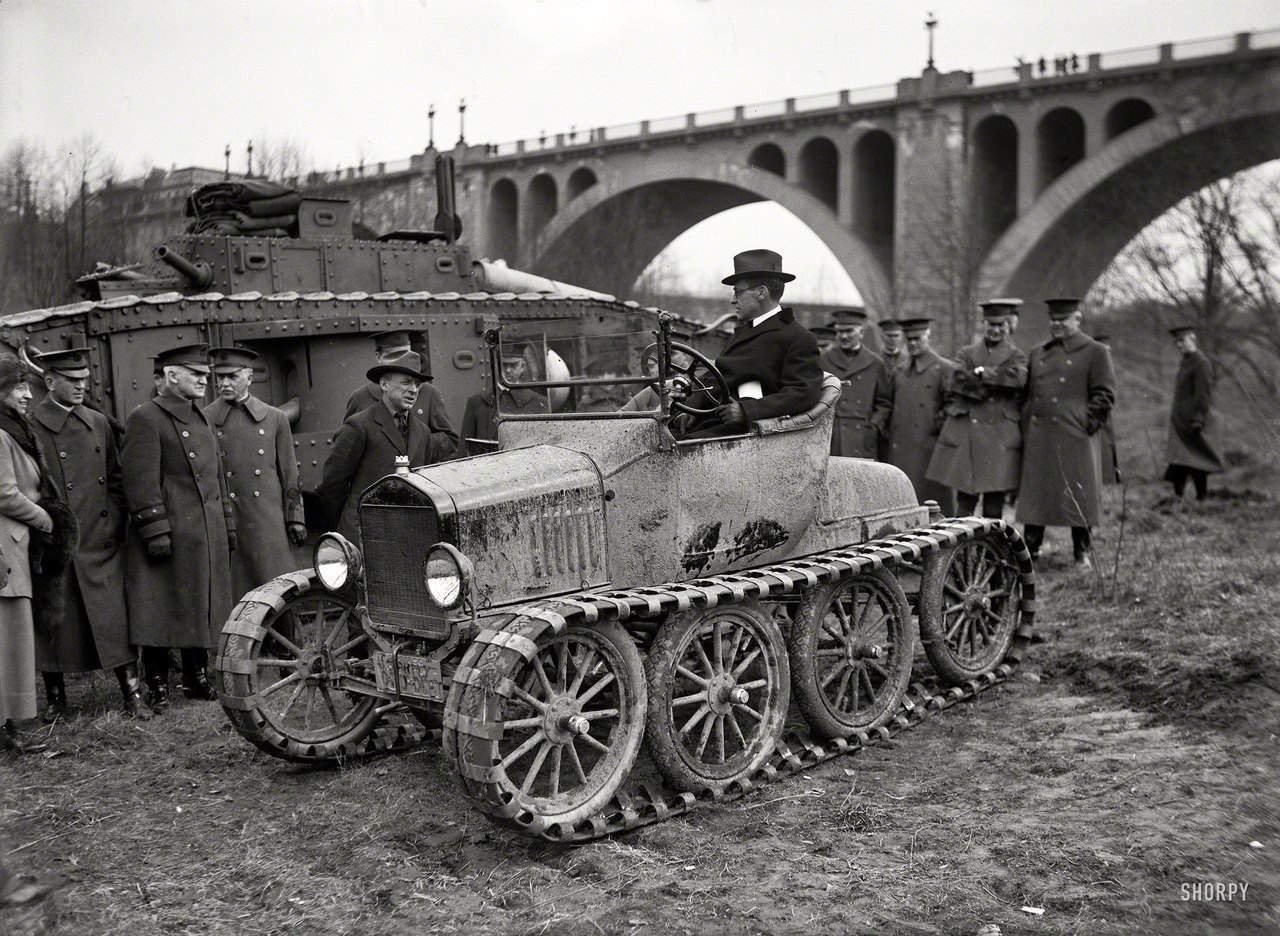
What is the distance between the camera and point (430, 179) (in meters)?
22.8

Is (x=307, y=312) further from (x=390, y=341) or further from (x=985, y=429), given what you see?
(x=985, y=429)

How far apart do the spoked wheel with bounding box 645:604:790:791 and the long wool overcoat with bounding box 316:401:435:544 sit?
7.67ft

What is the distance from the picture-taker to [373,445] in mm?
6969

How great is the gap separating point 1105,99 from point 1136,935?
25.1m

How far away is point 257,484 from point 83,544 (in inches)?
39.1

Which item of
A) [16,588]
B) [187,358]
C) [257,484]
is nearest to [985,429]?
[257,484]

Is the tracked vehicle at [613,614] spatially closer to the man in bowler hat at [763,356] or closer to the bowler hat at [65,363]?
the man in bowler hat at [763,356]

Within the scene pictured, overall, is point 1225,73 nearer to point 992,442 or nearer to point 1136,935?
point 992,442

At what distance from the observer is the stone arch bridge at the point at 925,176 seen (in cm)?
2266

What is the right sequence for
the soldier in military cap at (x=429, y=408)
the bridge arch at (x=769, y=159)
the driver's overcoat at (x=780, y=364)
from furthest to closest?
the bridge arch at (x=769, y=159) → the soldier in military cap at (x=429, y=408) → the driver's overcoat at (x=780, y=364)

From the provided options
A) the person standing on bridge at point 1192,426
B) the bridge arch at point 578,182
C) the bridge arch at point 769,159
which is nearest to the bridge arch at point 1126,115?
the bridge arch at point 769,159

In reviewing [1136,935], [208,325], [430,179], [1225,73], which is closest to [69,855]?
[1136,935]

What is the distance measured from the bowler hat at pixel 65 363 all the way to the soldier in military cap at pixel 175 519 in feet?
→ 1.13

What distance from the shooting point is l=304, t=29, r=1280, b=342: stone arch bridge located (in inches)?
892
